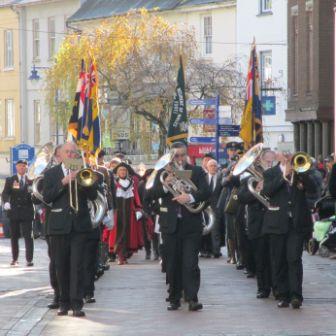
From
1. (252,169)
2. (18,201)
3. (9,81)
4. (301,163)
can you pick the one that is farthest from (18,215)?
(9,81)

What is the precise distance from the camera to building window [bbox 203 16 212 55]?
2127 inches

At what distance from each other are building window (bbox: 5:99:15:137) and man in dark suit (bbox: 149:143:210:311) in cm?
5246

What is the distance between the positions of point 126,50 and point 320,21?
26.6 feet

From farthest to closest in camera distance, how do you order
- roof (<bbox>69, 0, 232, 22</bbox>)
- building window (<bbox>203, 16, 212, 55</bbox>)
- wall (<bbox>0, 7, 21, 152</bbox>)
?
1. wall (<bbox>0, 7, 21, 152</bbox>)
2. roof (<bbox>69, 0, 232, 22</bbox>)
3. building window (<bbox>203, 16, 212, 55</bbox>)

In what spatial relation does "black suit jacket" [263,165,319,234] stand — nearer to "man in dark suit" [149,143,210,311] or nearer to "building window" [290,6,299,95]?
"man in dark suit" [149,143,210,311]

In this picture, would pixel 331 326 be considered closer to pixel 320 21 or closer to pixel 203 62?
pixel 320 21

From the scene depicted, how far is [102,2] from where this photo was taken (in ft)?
200

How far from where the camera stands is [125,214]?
2370cm

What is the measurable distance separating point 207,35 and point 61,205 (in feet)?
130

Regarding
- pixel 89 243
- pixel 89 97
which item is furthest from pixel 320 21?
pixel 89 243

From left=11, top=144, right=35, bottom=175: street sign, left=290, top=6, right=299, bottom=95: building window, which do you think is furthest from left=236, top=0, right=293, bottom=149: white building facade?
left=11, top=144, right=35, bottom=175: street sign

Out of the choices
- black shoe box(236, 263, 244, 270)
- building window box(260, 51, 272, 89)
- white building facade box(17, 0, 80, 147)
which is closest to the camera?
black shoe box(236, 263, 244, 270)

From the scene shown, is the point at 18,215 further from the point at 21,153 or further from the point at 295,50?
the point at 295,50

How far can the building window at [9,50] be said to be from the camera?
6762 centimetres
